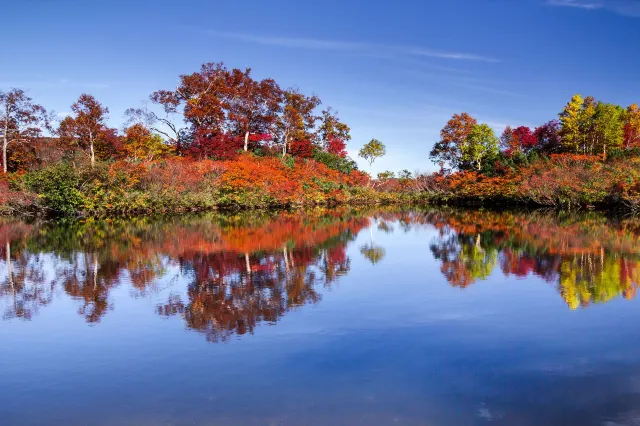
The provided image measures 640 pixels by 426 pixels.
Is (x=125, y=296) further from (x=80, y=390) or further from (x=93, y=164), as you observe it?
(x=93, y=164)

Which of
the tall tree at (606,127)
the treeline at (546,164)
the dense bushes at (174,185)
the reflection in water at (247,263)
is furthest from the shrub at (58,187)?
the tall tree at (606,127)

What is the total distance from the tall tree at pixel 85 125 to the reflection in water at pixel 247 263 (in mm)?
13804

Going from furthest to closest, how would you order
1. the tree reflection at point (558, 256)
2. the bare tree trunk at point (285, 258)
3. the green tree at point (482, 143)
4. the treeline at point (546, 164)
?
the green tree at point (482, 143) < the treeline at point (546, 164) < the bare tree trunk at point (285, 258) < the tree reflection at point (558, 256)

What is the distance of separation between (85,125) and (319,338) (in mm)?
29850

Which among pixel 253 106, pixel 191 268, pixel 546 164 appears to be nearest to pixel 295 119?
pixel 253 106

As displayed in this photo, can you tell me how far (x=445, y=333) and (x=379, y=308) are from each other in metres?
1.34

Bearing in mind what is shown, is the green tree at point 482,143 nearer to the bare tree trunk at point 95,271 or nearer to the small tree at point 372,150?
the small tree at point 372,150

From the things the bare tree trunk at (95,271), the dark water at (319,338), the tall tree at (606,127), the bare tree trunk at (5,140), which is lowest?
the dark water at (319,338)

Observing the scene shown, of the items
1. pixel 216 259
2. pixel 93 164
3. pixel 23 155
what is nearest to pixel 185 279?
pixel 216 259

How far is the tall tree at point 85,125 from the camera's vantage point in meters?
31.1

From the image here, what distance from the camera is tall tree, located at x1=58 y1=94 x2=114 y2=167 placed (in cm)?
3111

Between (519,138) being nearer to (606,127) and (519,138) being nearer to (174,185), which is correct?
(606,127)

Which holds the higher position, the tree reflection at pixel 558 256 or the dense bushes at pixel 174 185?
the dense bushes at pixel 174 185

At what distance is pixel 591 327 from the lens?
20.6ft
